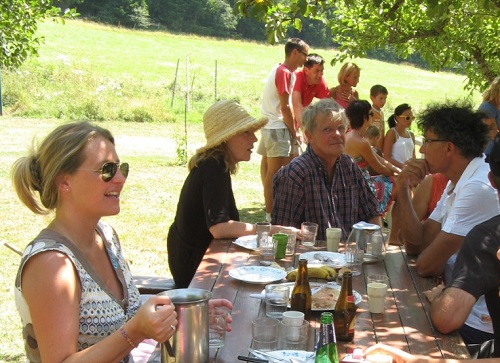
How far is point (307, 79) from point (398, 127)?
119 centimetres

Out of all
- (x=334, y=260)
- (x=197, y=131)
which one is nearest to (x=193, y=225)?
(x=334, y=260)

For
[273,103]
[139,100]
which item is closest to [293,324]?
[273,103]

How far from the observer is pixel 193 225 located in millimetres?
3764

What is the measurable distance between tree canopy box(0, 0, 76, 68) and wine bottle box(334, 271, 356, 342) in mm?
4183

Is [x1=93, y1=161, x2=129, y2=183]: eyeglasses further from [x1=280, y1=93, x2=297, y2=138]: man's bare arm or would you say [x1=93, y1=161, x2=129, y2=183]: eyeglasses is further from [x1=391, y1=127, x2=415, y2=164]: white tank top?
[x1=391, y1=127, x2=415, y2=164]: white tank top

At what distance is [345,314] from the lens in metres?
2.30

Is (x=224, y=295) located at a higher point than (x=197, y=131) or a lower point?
higher

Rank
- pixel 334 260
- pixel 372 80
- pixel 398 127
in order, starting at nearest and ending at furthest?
1. pixel 334 260
2. pixel 398 127
3. pixel 372 80

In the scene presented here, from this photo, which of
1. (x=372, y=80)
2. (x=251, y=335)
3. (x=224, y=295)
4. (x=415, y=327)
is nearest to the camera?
(x=251, y=335)

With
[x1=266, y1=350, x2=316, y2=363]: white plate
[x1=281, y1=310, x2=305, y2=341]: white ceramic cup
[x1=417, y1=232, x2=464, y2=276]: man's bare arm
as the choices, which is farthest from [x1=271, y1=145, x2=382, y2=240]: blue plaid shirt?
[x1=266, y1=350, x2=316, y2=363]: white plate

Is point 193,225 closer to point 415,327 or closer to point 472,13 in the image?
point 415,327

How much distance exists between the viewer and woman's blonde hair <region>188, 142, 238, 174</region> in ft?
12.3

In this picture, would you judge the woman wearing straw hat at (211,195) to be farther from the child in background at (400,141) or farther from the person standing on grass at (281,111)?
the child in background at (400,141)

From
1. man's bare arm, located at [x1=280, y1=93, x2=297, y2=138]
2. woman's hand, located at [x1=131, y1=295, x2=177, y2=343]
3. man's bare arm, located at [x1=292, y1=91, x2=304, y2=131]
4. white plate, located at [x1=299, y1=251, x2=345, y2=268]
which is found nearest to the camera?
woman's hand, located at [x1=131, y1=295, x2=177, y2=343]
